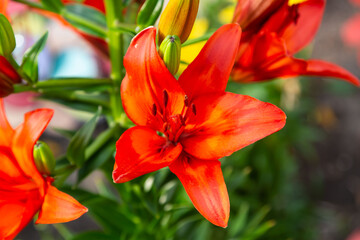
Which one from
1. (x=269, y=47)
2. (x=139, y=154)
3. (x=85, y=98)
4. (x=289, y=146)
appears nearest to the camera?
(x=139, y=154)

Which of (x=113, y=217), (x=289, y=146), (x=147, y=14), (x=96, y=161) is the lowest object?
(x=289, y=146)

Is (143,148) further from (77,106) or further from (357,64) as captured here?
(357,64)

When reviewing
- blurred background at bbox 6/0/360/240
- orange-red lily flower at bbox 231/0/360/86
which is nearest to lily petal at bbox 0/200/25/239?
orange-red lily flower at bbox 231/0/360/86

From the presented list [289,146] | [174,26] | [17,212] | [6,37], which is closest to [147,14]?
[174,26]

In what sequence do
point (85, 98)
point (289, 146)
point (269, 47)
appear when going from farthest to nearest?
1. point (289, 146)
2. point (85, 98)
3. point (269, 47)

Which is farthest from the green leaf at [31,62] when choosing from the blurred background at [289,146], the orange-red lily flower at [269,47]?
the blurred background at [289,146]

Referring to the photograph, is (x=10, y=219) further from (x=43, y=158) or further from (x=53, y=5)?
(x=53, y=5)

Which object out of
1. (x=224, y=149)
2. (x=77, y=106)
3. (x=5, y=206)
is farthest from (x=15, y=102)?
(x=224, y=149)

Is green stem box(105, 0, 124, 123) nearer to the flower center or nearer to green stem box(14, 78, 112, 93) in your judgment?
green stem box(14, 78, 112, 93)
